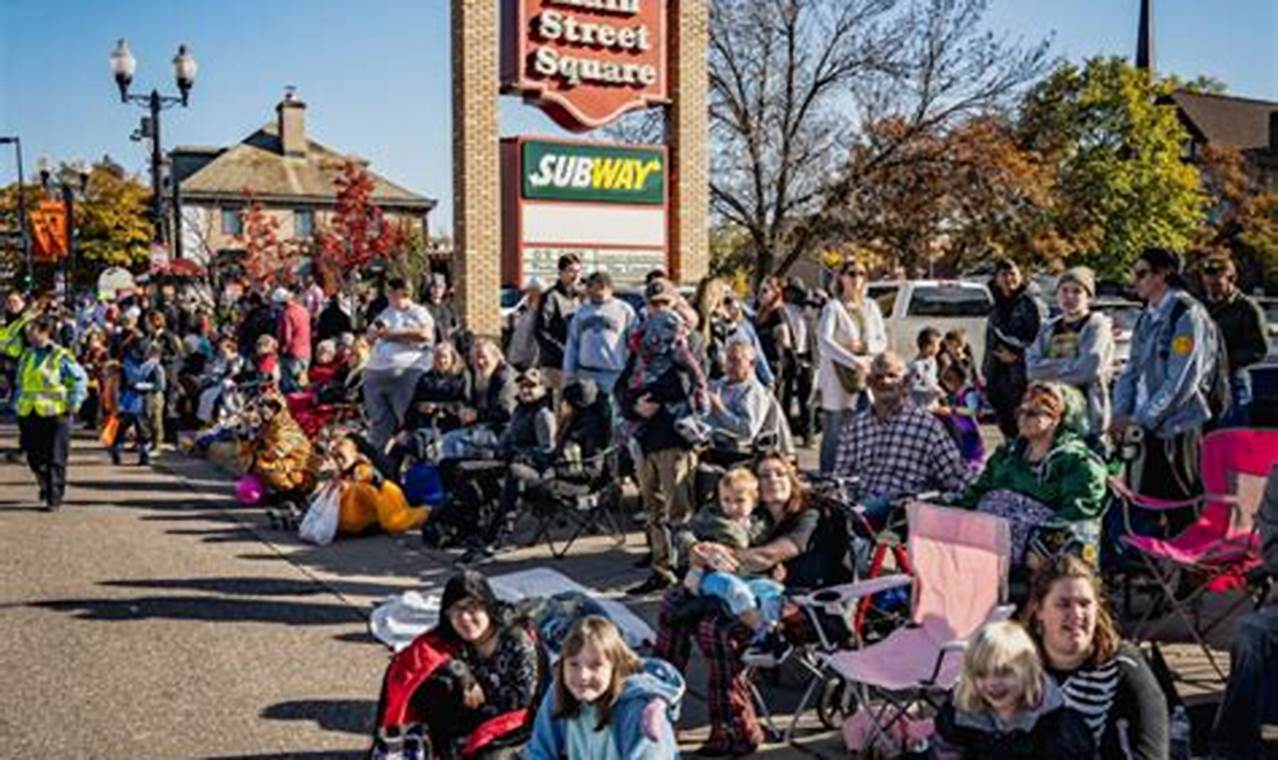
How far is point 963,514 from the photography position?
4.80 m

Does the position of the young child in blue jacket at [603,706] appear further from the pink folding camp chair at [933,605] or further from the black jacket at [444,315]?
the black jacket at [444,315]

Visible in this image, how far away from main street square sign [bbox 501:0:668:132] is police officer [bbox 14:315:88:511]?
5.70m

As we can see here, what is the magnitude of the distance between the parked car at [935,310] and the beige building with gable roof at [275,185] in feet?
138

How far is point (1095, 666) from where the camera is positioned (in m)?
3.73

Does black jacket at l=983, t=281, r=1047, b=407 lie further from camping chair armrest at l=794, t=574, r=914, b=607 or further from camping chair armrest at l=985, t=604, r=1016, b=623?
camping chair armrest at l=985, t=604, r=1016, b=623

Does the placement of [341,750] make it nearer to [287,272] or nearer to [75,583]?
[75,583]

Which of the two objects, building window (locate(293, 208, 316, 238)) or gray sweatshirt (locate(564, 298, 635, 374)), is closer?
gray sweatshirt (locate(564, 298, 635, 374))

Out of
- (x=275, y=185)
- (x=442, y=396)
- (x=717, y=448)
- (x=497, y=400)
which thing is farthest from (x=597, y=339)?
(x=275, y=185)

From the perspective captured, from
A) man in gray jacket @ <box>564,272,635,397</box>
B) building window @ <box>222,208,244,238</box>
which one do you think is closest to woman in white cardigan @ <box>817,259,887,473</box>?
man in gray jacket @ <box>564,272,635,397</box>

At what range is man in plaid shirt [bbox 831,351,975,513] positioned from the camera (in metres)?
6.52

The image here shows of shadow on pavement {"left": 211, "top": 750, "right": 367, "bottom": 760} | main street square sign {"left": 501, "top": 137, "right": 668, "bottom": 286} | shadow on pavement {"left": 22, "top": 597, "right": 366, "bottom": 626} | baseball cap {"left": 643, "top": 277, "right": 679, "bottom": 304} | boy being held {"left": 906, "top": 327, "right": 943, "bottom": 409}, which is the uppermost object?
main street square sign {"left": 501, "top": 137, "right": 668, "bottom": 286}

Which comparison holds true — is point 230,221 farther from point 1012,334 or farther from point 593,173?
point 1012,334

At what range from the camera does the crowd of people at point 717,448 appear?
3922 mm

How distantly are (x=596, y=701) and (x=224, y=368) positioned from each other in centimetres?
1252
